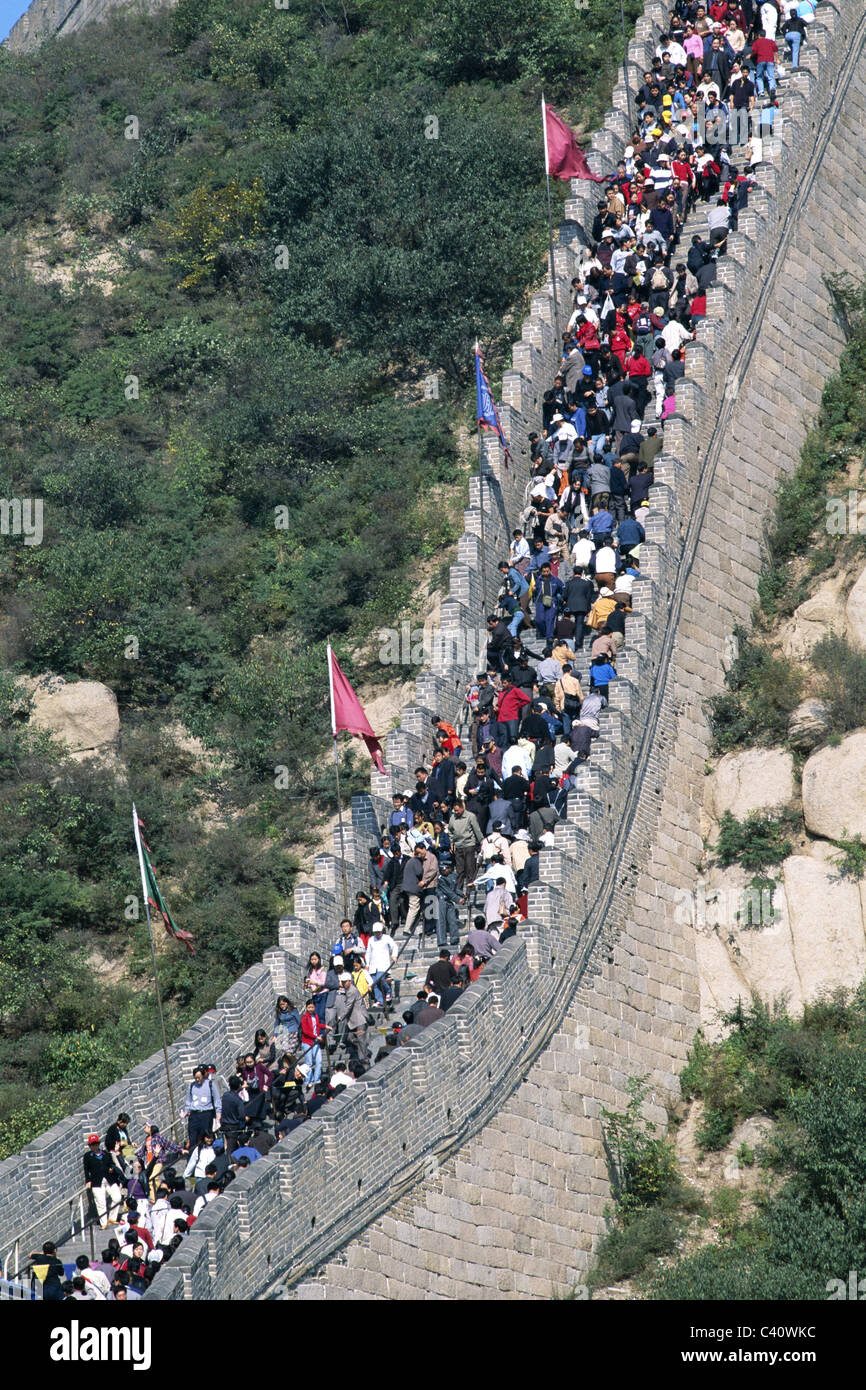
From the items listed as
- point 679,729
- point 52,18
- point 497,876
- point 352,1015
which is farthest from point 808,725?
point 52,18

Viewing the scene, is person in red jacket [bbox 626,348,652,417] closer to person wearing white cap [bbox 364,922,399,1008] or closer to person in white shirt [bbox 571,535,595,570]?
person in white shirt [bbox 571,535,595,570]

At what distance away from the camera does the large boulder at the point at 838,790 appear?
27828 millimetres

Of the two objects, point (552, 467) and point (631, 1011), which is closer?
point (631, 1011)

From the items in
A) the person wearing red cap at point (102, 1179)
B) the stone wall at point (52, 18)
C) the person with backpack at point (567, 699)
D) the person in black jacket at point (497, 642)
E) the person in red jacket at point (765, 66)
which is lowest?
the person wearing red cap at point (102, 1179)

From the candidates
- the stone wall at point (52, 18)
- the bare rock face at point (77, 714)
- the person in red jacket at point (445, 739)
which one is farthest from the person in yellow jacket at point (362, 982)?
the stone wall at point (52, 18)

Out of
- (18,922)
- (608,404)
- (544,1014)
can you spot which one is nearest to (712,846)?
(544,1014)

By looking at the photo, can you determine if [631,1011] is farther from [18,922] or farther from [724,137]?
[724,137]

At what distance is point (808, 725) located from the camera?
28.9 metres

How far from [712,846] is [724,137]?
12892 millimetres

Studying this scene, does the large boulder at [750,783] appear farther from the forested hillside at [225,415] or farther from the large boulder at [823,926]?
the forested hillside at [225,415]

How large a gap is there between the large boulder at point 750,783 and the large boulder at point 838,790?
417 millimetres

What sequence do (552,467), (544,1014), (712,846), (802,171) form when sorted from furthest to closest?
1. (802,171)
2. (552,467)
3. (712,846)
4. (544,1014)

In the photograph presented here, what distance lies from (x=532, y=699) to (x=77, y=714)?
12035 mm

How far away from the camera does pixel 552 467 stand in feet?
102
